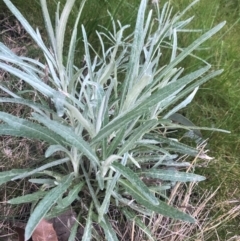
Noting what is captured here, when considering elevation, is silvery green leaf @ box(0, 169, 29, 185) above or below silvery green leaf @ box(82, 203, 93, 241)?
above

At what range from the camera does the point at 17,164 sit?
127 cm

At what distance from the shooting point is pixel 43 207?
0.92 m

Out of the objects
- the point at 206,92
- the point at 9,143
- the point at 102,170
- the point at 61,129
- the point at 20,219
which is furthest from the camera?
the point at 206,92

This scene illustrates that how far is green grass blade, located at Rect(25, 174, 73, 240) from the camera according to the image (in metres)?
0.88

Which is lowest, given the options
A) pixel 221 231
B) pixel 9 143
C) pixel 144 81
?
pixel 221 231

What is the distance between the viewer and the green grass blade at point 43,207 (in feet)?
2.88

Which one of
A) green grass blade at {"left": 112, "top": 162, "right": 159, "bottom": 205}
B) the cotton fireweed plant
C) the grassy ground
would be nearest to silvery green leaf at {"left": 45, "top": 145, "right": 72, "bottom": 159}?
the cotton fireweed plant

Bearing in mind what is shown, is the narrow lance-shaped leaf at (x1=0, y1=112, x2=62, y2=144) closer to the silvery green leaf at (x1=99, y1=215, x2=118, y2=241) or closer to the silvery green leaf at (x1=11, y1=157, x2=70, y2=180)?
the silvery green leaf at (x1=11, y1=157, x2=70, y2=180)

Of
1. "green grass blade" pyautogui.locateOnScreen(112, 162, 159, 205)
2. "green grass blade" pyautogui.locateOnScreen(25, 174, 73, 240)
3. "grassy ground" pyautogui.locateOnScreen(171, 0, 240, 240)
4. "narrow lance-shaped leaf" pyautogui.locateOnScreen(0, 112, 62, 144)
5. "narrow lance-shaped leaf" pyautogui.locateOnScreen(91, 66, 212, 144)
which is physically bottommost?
"grassy ground" pyautogui.locateOnScreen(171, 0, 240, 240)

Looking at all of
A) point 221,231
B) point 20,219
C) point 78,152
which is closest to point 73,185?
point 78,152

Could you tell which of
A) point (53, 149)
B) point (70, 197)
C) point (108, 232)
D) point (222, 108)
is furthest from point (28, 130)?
point (222, 108)

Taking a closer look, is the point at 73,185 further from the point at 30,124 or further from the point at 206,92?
the point at 206,92

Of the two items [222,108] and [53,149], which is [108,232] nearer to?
[53,149]

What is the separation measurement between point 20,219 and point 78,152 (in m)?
0.28
